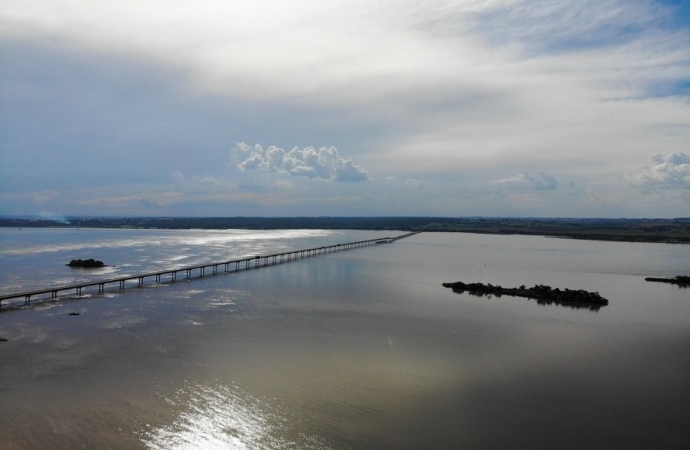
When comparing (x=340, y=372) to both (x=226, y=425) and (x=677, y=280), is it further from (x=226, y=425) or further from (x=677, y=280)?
(x=677, y=280)

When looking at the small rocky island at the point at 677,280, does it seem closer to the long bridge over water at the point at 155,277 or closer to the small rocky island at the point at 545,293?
the small rocky island at the point at 545,293

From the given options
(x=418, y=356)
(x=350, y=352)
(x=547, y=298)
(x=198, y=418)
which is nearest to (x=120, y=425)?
(x=198, y=418)

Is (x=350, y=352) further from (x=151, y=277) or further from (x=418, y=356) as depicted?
(x=151, y=277)

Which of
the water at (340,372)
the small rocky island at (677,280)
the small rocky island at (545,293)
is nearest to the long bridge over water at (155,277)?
the water at (340,372)

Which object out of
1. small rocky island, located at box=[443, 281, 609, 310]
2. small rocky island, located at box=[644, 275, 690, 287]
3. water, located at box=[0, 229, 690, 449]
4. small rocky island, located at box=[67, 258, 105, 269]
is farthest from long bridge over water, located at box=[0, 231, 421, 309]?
small rocky island, located at box=[644, 275, 690, 287]

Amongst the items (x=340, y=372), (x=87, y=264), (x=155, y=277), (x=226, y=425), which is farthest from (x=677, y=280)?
(x=87, y=264)

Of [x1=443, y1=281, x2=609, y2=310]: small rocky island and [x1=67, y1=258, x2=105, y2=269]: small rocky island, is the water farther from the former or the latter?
[x1=67, y1=258, x2=105, y2=269]: small rocky island
